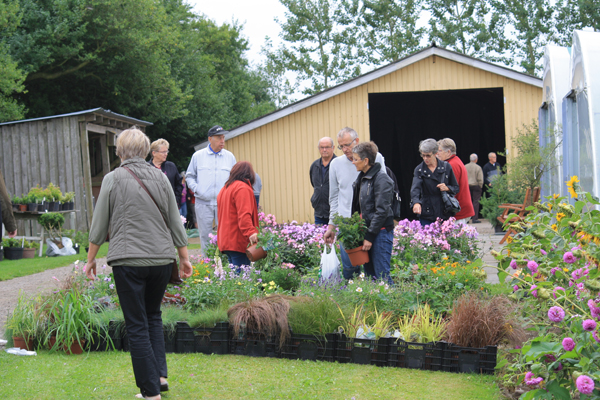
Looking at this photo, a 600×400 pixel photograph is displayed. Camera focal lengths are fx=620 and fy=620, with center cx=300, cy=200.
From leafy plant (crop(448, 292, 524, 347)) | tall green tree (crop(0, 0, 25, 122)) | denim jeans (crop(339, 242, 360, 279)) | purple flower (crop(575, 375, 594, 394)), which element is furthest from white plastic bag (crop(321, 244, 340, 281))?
tall green tree (crop(0, 0, 25, 122))

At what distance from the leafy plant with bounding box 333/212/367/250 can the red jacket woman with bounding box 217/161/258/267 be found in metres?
0.92

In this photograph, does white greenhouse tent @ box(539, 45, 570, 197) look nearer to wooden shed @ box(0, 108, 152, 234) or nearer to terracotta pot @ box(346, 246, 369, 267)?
terracotta pot @ box(346, 246, 369, 267)

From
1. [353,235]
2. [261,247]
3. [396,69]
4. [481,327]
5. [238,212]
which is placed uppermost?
[396,69]

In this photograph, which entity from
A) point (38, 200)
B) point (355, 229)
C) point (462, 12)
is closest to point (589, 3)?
point (462, 12)

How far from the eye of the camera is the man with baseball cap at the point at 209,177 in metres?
8.15

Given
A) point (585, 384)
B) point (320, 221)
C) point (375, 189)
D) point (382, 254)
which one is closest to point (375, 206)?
point (375, 189)

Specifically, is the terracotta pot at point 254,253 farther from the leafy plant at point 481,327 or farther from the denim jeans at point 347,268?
the leafy plant at point 481,327

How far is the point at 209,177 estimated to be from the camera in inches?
323

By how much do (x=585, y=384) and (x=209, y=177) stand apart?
20.6ft

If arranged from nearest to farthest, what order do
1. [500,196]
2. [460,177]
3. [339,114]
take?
[460,177] < [500,196] < [339,114]

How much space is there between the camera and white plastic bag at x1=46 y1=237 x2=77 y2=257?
12.5 metres

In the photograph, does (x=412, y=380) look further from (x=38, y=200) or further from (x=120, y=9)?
(x=120, y=9)

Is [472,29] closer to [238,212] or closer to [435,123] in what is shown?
[435,123]

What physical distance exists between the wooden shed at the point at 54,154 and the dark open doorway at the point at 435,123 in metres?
10.7
